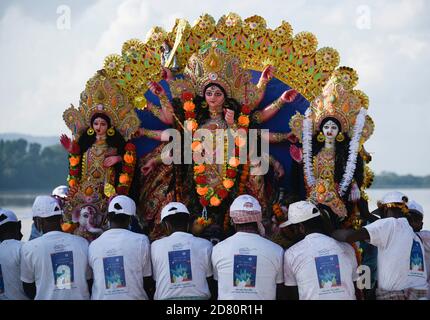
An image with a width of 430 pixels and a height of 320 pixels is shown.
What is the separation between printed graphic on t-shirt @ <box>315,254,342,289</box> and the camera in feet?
24.9

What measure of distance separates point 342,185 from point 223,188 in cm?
125

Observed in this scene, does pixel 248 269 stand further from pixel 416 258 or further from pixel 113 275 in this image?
pixel 416 258

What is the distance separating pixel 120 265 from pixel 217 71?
8.82ft

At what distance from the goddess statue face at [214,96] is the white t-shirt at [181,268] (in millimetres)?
2150

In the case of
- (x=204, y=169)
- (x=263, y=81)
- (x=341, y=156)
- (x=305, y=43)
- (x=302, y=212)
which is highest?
(x=305, y=43)

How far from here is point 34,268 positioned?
809 centimetres

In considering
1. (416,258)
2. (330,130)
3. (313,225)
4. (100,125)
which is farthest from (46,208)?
(416,258)

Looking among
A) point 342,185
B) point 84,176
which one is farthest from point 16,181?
point 342,185

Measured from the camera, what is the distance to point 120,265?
784 centimetres

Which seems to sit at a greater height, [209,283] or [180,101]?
[180,101]

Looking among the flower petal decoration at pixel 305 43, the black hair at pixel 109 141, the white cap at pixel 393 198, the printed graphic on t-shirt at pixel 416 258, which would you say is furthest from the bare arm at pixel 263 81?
the printed graphic on t-shirt at pixel 416 258

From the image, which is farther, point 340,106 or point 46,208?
point 340,106

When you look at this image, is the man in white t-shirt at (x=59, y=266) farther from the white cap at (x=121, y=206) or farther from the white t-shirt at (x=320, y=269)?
the white t-shirt at (x=320, y=269)
